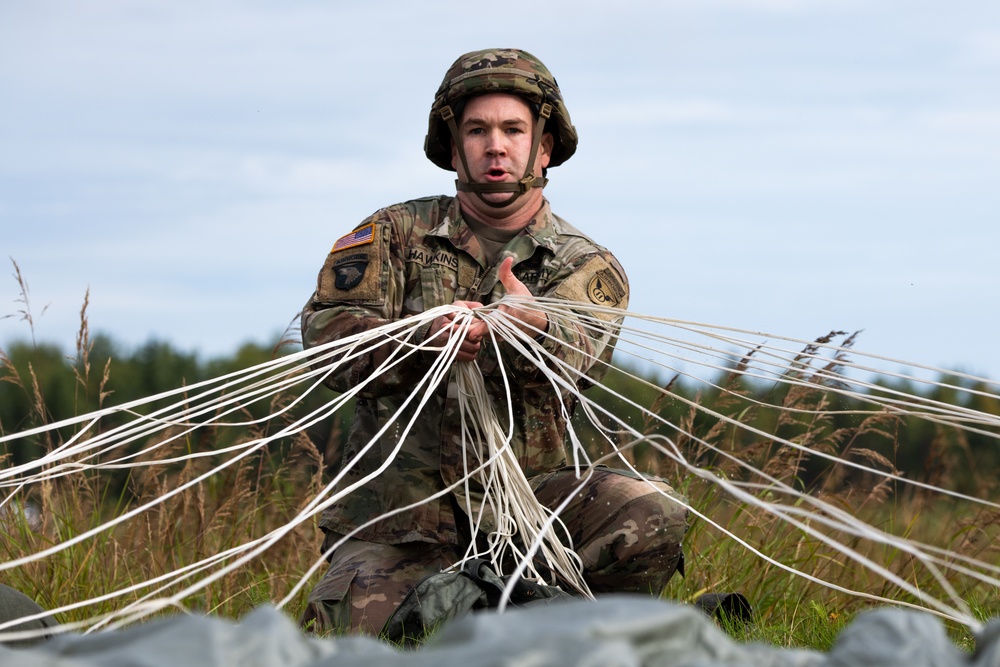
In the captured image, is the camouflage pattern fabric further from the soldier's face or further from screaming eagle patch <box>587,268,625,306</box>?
the soldier's face

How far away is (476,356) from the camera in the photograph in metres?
3.48

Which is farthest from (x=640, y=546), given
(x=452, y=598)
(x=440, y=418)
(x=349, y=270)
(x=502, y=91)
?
(x=502, y=91)

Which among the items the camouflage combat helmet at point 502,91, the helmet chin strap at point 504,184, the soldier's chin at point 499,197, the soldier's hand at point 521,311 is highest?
the camouflage combat helmet at point 502,91

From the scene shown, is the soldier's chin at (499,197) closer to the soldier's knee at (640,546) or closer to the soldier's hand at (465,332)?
the soldier's hand at (465,332)

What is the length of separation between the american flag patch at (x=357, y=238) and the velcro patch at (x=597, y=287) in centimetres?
68

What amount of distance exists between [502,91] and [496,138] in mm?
186

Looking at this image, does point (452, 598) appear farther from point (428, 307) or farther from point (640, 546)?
point (428, 307)

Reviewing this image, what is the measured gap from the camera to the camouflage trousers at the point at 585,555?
353 centimetres

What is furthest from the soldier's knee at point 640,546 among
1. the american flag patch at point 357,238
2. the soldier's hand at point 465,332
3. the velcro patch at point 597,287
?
the american flag patch at point 357,238

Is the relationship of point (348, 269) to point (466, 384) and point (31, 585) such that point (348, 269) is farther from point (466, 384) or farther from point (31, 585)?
point (31, 585)

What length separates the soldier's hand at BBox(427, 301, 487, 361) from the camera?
10.5 feet

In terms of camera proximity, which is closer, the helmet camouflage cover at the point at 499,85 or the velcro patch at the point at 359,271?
the velcro patch at the point at 359,271

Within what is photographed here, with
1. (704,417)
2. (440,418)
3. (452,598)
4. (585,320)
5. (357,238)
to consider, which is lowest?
(452,598)

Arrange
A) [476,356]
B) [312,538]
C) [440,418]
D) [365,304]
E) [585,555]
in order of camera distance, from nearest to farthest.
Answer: [476,356], [585,555], [365,304], [440,418], [312,538]
